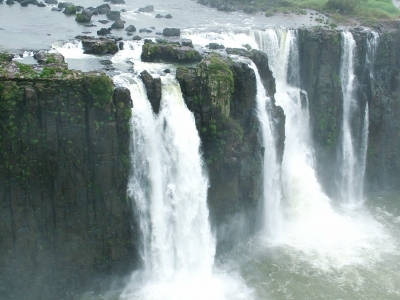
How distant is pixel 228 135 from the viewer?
27766 mm

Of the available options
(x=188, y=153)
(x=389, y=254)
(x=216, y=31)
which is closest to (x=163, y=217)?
(x=188, y=153)

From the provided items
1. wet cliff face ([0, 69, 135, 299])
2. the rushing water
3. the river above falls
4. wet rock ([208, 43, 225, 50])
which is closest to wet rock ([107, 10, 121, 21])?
the river above falls

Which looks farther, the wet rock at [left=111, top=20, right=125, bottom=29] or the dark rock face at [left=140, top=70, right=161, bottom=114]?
the wet rock at [left=111, top=20, right=125, bottom=29]

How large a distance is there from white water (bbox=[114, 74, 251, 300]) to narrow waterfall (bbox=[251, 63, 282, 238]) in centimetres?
518

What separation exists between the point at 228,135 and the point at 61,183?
9.65m

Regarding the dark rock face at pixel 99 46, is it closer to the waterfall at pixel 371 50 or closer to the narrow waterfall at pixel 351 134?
the narrow waterfall at pixel 351 134

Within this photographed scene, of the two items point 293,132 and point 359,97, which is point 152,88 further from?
point 359,97

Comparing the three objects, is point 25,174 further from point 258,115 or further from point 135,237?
point 258,115

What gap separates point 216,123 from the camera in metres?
27.4

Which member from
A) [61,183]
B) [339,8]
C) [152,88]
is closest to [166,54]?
[152,88]

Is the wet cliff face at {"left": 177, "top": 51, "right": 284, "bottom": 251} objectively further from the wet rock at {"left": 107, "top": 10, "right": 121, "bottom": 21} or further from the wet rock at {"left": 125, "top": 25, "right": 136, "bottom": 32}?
the wet rock at {"left": 107, "top": 10, "right": 121, "bottom": 21}

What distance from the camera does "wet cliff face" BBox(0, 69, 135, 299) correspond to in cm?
2248

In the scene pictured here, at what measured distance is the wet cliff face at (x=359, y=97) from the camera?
1406 inches

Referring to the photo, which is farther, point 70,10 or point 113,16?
point 70,10
